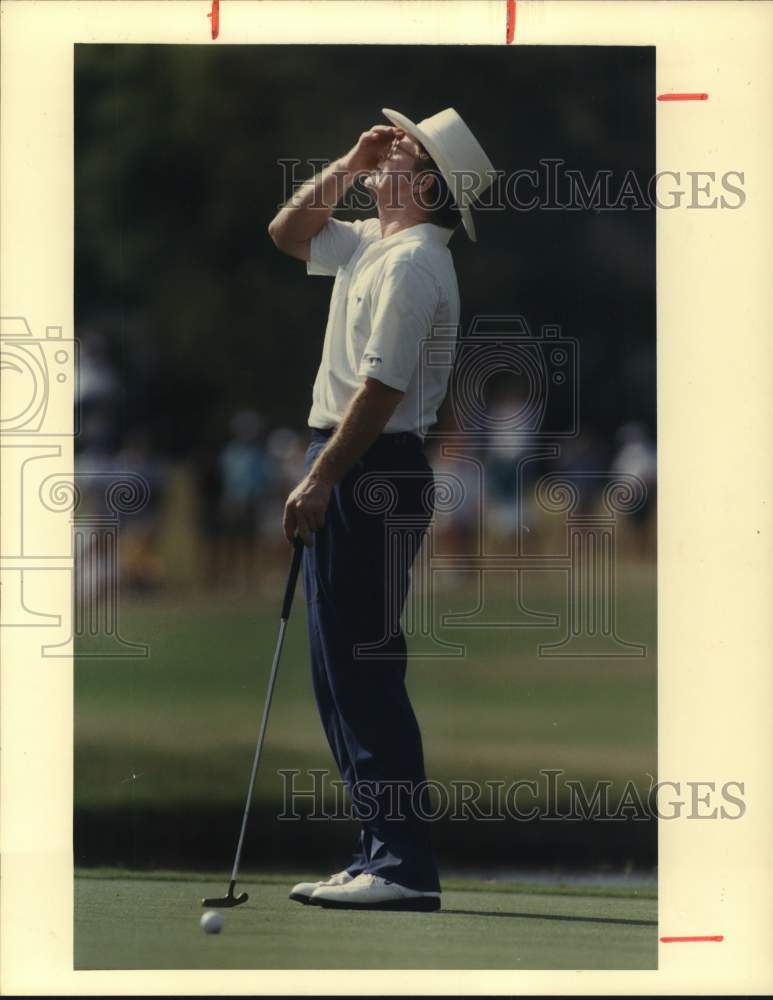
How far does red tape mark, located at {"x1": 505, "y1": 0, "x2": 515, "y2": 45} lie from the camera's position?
38.0ft

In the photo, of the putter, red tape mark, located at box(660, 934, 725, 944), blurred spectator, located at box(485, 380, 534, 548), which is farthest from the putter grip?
red tape mark, located at box(660, 934, 725, 944)

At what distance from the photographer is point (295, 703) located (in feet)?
38.4

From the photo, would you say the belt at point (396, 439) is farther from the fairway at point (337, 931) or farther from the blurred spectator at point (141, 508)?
the fairway at point (337, 931)

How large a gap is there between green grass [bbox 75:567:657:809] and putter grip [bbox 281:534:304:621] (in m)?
0.05

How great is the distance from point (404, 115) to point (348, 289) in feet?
1.78

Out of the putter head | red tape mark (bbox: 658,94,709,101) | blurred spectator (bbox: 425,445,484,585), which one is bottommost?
the putter head

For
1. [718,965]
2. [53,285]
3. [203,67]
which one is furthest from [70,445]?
[718,965]

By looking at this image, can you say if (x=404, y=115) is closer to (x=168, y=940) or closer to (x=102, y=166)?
(x=102, y=166)

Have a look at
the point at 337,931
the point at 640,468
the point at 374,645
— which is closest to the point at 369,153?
the point at 640,468

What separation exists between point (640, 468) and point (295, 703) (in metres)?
1.25

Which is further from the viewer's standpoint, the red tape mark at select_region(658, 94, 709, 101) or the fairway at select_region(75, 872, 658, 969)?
the red tape mark at select_region(658, 94, 709, 101)

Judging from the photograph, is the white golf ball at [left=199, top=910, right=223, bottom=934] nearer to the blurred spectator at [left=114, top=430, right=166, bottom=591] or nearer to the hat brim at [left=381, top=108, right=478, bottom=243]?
the blurred spectator at [left=114, top=430, right=166, bottom=591]

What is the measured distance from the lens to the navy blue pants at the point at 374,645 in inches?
455

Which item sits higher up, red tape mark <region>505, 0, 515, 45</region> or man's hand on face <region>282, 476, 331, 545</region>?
red tape mark <region>505, 0, 515, 45</region>
